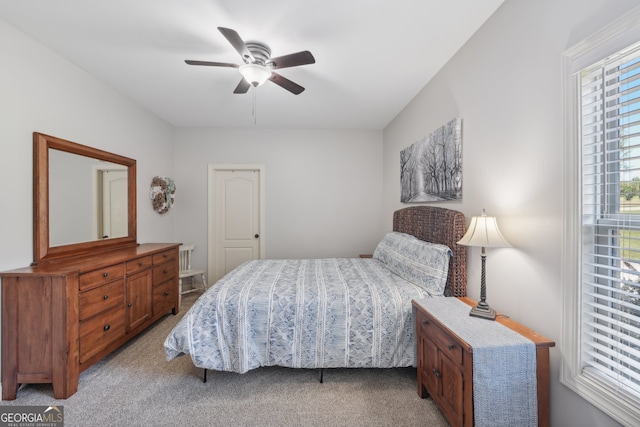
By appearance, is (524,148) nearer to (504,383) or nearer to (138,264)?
(504,383)

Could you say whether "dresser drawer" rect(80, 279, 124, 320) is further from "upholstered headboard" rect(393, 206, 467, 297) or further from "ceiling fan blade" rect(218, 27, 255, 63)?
"upholstered headboard" rect(393, 206, 467, 297)

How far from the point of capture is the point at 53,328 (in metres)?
1.78

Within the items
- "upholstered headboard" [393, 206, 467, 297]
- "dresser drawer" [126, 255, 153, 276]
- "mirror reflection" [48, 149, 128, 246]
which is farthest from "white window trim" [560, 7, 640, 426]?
"mirror reflection" [48, 149, 128, 246]

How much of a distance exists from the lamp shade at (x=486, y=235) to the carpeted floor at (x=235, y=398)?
3.72ft

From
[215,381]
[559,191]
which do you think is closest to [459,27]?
[559,191]

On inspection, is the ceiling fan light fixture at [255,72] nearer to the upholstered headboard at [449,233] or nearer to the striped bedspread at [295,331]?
the striped bedspread at [295,331]

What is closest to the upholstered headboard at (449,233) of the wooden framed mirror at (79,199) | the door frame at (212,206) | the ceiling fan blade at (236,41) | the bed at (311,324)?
the bed at (311,324)

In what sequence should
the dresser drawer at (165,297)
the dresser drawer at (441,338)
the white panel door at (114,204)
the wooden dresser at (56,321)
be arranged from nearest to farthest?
1. the dresser drawer at (441,338)
2. the wooden dresser at (56,321)
3. the white panel door at (114,204)
4. the dresser drawer at (165,297)

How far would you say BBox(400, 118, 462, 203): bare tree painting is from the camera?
85.2 inches

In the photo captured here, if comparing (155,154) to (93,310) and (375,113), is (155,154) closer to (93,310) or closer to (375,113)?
(93,310)

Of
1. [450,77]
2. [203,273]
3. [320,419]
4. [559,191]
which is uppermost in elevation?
[450,77]

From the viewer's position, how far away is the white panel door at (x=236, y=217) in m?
4.18

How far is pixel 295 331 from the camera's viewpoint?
1.89 m

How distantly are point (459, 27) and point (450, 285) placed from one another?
1921 millimetres
